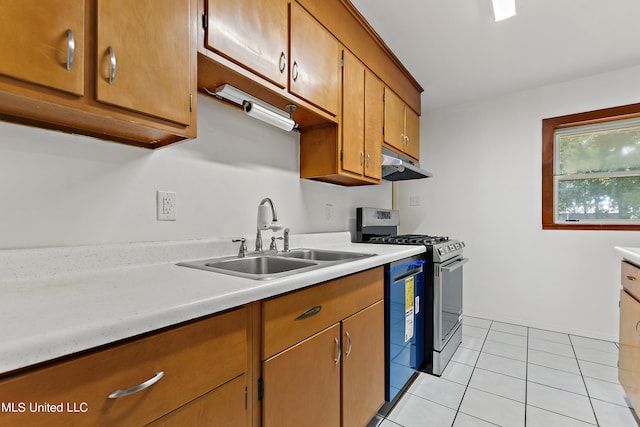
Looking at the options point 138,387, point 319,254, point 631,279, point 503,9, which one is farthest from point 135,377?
point 503,9

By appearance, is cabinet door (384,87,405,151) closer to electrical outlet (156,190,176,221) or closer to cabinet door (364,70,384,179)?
cabinet door (364,70,384,179)

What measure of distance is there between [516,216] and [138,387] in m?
3.41

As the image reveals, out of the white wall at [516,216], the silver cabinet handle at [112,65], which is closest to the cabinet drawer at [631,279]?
the white wall at [516,216]

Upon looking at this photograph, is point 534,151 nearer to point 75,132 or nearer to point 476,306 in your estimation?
point 476,306

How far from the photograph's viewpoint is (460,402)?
69.1 inches

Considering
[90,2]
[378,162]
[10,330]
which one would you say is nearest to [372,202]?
[378,162]

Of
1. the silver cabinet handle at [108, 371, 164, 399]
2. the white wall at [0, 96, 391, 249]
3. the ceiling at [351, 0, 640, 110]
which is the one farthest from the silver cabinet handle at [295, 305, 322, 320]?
the ceiling at [351, 0, 640, 110]

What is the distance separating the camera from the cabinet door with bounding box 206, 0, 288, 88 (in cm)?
114

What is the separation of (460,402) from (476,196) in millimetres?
2168

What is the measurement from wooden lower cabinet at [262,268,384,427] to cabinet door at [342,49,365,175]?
2.65 ft

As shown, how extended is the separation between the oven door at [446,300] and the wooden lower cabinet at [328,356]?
2.23 feet

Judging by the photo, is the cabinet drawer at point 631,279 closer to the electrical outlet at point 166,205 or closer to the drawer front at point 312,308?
the drawer front at point 312,308

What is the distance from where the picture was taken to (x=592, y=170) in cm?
278

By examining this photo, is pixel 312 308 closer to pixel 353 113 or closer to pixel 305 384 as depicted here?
pixel 305 384
